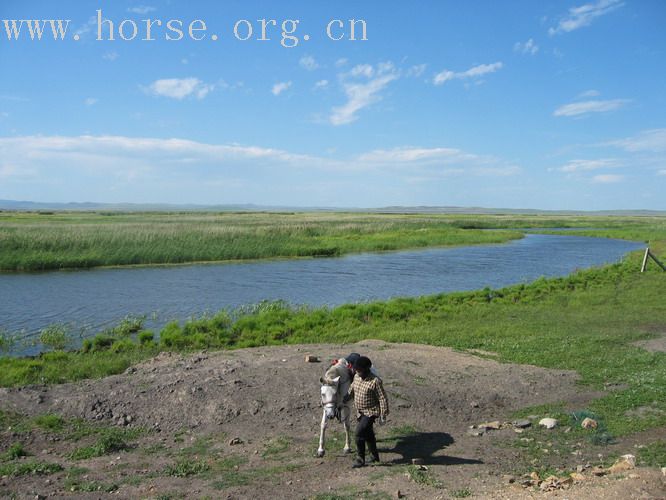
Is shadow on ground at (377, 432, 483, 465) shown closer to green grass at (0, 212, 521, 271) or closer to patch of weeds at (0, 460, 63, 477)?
patch of weeds at (0, 460, 63, 477)

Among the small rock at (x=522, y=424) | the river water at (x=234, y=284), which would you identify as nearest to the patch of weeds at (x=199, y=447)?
the small rock at (x=522, y=424)

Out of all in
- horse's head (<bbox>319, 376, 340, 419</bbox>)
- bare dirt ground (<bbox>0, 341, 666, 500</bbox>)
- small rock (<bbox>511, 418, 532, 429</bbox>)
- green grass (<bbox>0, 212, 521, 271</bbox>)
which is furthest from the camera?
green grass (<bbox>0, 212, 521, 271</bbox>)

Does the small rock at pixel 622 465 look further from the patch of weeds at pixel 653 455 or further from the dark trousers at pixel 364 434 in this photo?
the dark trousers at pixel 364 434

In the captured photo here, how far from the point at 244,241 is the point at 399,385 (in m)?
35.2

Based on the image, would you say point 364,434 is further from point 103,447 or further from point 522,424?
point 103,447

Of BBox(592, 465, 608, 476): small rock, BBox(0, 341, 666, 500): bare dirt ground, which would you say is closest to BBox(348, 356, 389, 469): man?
BBox(0, 341, 666, 500): bare dirt ground

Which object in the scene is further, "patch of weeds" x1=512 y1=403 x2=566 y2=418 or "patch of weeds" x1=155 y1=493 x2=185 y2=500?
"patch of weeds" x1=512 y1=403 x2=566 y2=418

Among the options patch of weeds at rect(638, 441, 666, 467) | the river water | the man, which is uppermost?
the man

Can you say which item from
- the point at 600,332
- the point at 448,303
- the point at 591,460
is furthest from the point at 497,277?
the point at 591,460

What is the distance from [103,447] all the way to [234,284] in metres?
20.4

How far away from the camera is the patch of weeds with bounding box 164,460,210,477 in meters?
7.23

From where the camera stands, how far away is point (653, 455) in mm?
7523

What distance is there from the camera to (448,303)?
72.5ft

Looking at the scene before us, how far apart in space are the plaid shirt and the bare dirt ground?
75 centimetres
